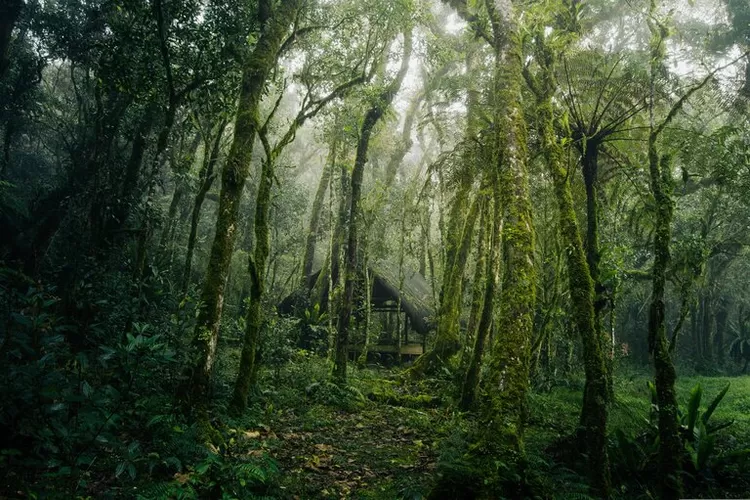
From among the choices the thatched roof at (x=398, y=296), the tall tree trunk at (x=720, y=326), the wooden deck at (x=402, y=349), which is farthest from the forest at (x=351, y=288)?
the tall tree trunk at (x=720, y=326)

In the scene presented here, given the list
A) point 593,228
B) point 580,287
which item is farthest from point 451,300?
point 580,287

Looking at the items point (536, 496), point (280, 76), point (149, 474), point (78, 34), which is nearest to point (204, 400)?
point (149, 474)

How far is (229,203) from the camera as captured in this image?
753 centimetres

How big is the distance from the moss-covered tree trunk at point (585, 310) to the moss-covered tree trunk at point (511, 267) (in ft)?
3.35

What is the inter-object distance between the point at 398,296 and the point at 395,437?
1166 cm

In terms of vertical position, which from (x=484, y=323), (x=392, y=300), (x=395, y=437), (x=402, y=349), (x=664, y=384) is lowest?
(x=395, y=437)

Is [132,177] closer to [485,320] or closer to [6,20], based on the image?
[6,20]

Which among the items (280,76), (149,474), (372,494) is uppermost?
(280,76)

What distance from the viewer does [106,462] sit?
4859 mm

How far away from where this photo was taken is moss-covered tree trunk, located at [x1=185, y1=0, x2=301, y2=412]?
266 inches

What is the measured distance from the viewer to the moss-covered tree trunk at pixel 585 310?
5.38 m

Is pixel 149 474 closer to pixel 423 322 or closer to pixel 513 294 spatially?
pixel 513 294

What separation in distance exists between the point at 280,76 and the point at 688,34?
19344 millimetres

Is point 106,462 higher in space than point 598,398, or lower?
lower
